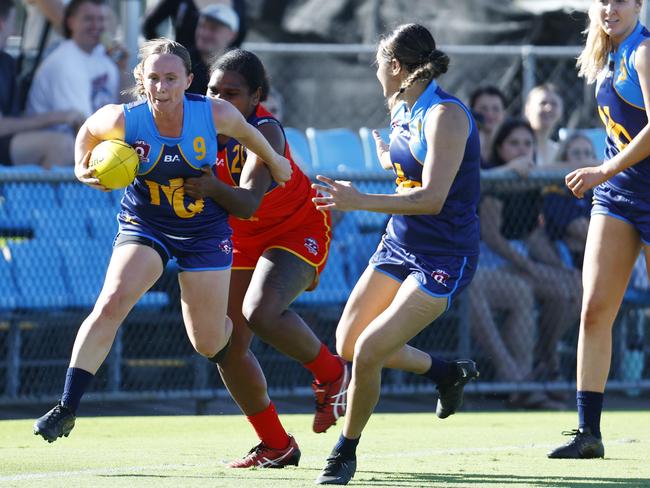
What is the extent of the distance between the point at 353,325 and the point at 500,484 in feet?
3.24

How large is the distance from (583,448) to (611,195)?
4.06 feet

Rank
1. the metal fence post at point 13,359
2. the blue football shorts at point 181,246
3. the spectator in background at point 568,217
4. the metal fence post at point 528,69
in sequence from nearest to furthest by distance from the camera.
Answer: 1. the blue football shorts at point 181,246
2. the metal fence post at point 13,359
3. the spectator in background at point 568,217
4. the metal fence post at point 528,69

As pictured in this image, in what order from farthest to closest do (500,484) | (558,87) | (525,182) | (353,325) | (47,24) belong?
(558,87), (47,24), (525,182), (353,325), (500,484)

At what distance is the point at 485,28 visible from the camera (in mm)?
14555

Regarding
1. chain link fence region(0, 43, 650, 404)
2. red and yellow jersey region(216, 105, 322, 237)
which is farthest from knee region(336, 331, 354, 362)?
chain link fence region(0, 43, 650, 404)

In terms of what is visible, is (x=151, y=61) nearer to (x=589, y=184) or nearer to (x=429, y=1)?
(x=589, y=184)

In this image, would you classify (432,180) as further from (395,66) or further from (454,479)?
(454,479)

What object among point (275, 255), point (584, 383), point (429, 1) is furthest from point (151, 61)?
point (429, 1)

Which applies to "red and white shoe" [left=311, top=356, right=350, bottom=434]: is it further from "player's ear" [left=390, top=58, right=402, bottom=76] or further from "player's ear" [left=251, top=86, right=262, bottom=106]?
"player's ear" [left=390, top=58, right=402, bottom=76]

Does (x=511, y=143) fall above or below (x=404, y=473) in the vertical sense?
above

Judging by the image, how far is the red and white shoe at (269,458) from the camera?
6.46m

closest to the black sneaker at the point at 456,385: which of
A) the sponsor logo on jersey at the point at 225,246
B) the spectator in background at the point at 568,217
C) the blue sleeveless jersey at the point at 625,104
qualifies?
the blue sleeveless jersey at the point at 625,104

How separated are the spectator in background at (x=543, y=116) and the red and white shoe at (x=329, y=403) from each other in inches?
176

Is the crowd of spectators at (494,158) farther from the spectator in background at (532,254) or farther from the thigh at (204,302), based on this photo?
the thigh at (204,302)
